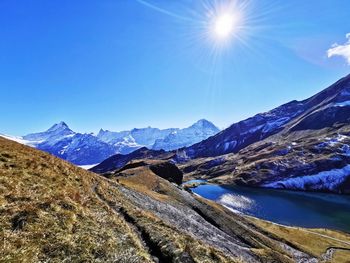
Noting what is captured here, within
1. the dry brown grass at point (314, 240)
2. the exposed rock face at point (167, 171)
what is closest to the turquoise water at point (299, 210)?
the dry brown grass at point (314, 240)

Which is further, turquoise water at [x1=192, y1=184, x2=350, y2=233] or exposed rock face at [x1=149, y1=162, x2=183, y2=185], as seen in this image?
exposed rock face at [x1=149, y1=162, x2=183, y2=185]

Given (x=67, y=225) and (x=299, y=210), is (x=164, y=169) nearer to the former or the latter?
(x=299, y=210)

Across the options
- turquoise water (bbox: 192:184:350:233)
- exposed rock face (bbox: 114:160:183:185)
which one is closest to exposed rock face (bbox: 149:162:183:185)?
exposed rock face (bbox: 114:160:183:185)

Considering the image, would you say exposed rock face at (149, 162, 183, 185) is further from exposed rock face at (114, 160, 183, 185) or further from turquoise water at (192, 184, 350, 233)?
turquoise water at (192, 184, 350, 233)

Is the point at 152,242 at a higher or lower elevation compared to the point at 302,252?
higher

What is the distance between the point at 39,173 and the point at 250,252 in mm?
36288

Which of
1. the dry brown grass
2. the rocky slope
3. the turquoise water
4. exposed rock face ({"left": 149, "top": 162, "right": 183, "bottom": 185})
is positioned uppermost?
exposed rock face ({"left": 149, "top": 162, "right": 183, "bottom": 185})

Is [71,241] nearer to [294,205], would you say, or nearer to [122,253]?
[122,253]

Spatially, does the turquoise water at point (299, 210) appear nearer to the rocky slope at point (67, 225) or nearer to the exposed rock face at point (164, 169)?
the exposed rock face at point (164, 169)

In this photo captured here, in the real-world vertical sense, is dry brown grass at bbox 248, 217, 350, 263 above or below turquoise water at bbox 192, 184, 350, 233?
below

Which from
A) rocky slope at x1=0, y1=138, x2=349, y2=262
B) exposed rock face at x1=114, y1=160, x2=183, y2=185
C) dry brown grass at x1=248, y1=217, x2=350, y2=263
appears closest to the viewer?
rocky slope at x1=0, y1=138, x2=349, y2=262

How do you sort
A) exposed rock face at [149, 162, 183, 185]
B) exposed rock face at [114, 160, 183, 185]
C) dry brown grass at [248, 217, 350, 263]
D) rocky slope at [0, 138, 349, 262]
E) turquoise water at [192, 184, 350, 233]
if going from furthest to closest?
exposed rock face at [114, 160, 183, 185] → exposed rock face at [149, 162, 183, 185] → turquoise water at [192, 184, 350, 233] → dry brown grass at [248, 217, 350, 263] → rocky slope at [0, 138, 349, 262]

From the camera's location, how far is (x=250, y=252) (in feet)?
159

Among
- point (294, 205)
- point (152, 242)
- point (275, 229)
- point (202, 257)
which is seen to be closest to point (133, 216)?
point (152, 242)
